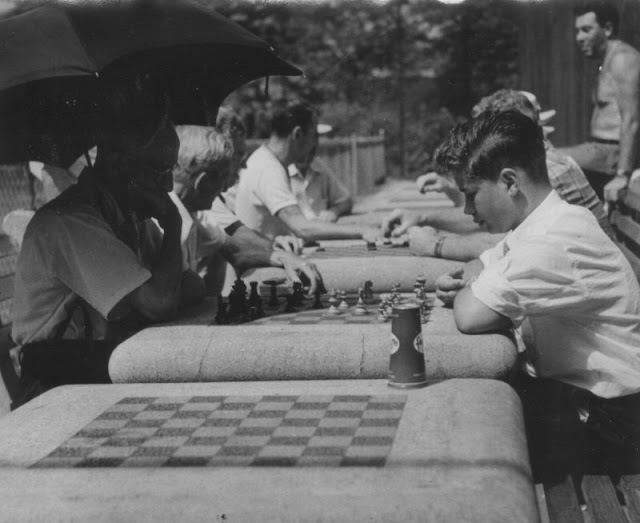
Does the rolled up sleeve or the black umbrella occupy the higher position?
the black umbrella

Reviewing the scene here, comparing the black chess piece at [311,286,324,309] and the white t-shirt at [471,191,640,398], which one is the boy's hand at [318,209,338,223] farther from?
the white t-shirt at [471,191,640,398]

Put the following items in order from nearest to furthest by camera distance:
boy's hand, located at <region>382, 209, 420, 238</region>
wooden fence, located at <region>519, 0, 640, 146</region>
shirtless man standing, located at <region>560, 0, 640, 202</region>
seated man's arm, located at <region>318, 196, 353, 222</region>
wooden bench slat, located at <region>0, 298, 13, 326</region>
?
1. boy's hand, located at <region>382, 209, 420, 238</region>
2. wooden bench slat, located at <region>0, 298, 13, 326</region>
3. shirtless man standing, located at <region>560, 0, 640, 202</region>
4. seated man's arm, located at <region>318, 196, 353, 222</region>
5. wooden fence, located at <region>519, 0, 640, 146</region>

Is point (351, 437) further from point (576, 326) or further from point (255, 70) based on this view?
point (255, 70)

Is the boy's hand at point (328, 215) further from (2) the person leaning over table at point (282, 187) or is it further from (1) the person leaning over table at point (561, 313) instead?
(1) the person leaning over table at point (561, 313)

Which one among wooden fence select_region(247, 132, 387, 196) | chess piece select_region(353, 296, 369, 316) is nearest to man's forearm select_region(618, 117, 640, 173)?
chess piece select_region(353, 296, 369, 316)

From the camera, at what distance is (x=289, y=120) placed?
713 centimetres

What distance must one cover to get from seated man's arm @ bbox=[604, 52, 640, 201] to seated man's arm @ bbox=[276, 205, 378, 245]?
158 cm

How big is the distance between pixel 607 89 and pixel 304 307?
413 cm

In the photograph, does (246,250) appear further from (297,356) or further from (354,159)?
(354,159)

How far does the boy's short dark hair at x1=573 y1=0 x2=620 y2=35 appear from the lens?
7344 millimetres

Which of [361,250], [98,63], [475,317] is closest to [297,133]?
[361,250]

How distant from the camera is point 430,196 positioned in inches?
379

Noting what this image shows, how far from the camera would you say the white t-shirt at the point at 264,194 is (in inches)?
262

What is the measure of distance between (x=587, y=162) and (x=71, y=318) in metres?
4.68
